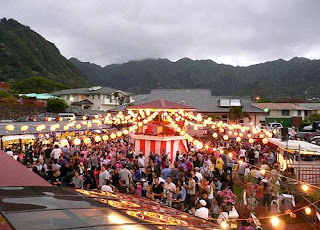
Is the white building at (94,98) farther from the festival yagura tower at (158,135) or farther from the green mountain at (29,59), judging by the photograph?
the festival yagura tower at (158,135)

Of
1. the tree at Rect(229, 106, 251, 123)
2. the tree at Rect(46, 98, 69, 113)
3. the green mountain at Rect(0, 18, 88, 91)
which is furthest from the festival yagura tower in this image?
the green mountain at Rect(0, 18, 88, 91)

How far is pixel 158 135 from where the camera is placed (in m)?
17.1

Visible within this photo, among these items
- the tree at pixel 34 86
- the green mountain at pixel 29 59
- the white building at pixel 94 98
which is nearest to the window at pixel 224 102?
the white building at pixel 94 98

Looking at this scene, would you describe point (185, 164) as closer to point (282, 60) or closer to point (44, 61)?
point (44, 61)

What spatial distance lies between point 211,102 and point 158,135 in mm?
22285

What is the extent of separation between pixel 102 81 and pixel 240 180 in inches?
4631

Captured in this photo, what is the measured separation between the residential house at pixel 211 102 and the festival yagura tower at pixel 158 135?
1717cm

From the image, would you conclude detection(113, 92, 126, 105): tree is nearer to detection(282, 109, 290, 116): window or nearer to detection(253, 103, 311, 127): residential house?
detection(253, 103, 311, 127): residential house

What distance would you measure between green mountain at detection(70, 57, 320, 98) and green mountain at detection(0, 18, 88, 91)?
25956 millimetres

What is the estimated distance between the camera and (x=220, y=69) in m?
122

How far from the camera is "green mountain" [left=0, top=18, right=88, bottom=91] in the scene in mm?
77375

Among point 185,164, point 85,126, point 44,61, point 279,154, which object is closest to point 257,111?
point 279,154

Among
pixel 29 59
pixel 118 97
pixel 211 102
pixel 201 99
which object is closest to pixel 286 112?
pixel 211 102

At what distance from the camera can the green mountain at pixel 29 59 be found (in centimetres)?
7738
